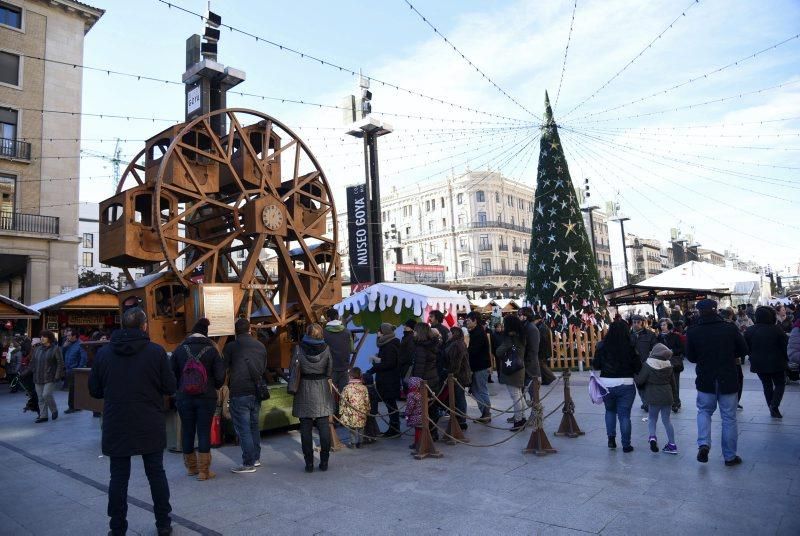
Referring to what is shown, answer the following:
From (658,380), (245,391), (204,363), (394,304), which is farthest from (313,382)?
(394,304)

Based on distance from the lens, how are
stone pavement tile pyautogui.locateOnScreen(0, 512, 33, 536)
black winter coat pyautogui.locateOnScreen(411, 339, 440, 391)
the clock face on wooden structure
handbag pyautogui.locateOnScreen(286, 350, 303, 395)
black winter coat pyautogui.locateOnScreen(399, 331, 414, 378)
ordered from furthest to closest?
the clock face on wooden structure → black winter coat pyautogui.locateOnScreen(399, 331, 414, 378) → black winter coat pyautogui.locateOnScreen(411, 339, 440, 391) → handbag pyautogui.locateOnScreen(286, 350, 303, 395) → stone pavement tile pyautogui.locateOnScreen(0, 512, 33, 536)

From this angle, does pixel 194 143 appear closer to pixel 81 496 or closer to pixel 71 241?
pixel 81 496

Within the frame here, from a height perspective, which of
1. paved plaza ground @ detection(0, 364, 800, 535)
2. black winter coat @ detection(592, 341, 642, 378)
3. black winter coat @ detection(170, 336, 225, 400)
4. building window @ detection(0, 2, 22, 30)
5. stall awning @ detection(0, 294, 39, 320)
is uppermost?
building window @ detection(0, 2, 22, 30)

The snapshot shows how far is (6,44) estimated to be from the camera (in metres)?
23.1

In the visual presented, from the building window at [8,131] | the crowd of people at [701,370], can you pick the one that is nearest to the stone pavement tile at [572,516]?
the crowd of people at [701,370]

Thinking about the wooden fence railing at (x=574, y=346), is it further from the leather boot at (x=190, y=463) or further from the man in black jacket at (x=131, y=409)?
the man in black jacket at (x=131, y=409)

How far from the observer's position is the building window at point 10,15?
23.2 m

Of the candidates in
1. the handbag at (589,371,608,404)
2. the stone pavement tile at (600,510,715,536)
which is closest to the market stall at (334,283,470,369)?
the handbag at (589,371,608,404)

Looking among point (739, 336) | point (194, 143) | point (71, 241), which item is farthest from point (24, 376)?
point (71, 241)

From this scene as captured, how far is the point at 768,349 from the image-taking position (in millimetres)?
7383

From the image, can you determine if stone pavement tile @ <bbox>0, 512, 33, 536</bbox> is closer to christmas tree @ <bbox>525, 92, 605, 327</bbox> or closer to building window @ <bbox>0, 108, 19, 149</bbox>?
christmas tree @ <bbox>525, 92, 605, 327</bbox>

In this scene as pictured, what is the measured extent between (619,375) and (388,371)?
10.5 feet

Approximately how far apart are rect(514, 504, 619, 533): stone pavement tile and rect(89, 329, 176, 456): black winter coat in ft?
10.1

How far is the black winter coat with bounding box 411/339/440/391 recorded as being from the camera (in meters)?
7.32
